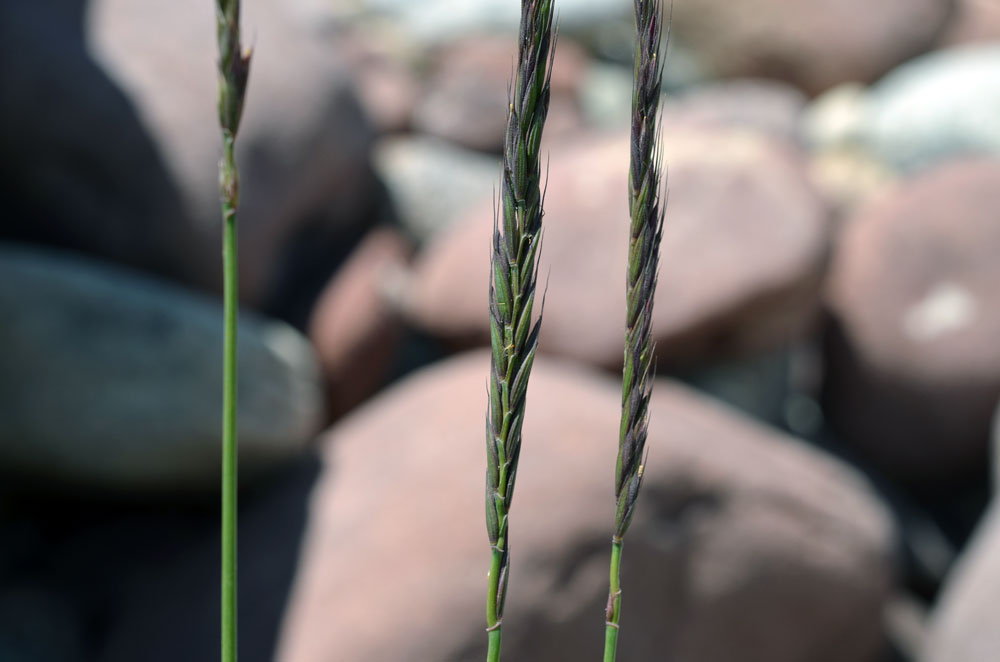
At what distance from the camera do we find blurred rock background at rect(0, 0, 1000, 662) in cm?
222

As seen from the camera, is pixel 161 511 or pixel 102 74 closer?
pixel 161 511

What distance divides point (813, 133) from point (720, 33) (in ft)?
4.63

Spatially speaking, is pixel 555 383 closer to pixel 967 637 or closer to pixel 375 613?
pixel 375 613

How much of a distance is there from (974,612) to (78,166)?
260cm

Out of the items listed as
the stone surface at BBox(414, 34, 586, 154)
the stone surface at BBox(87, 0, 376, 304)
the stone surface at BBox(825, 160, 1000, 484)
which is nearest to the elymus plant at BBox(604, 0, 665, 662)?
the stone surface at BBox(87, 0, 376, 304)

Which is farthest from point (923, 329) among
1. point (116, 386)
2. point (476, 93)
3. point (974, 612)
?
point (116, 386)

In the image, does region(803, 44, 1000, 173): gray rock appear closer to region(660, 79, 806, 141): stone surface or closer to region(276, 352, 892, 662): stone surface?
region(660, 79, 806, 141): stone surface

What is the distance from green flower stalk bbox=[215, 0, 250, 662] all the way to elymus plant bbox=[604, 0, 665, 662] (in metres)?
0.21

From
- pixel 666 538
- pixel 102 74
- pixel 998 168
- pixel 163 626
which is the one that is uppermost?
pixel 102 74

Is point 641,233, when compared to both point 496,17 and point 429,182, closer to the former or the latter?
point 429,182

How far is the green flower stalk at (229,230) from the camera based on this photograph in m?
0.54

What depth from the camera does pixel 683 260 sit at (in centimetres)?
339

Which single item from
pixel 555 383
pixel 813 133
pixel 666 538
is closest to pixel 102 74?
pixel 555 383

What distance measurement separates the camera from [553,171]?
13.0 ft
